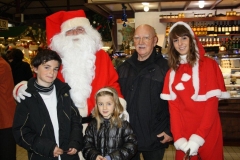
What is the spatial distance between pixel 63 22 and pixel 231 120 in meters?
3.69

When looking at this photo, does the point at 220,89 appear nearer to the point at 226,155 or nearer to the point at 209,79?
the point at 209,79

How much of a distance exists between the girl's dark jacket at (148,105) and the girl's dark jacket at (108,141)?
1.05 feet

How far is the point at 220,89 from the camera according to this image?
8.77ft

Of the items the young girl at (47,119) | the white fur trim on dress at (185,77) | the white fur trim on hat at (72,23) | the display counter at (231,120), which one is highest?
the white fur trim on hat at (72,23)

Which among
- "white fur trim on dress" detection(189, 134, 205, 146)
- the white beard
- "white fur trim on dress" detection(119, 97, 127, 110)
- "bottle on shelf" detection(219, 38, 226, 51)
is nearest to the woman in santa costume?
"white fur trim on dress" detection(189, 134, 205, 146)

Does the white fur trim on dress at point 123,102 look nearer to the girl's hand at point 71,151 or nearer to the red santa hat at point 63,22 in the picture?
the girl's hand at point 71,151

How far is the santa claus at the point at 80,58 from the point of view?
3.03 m

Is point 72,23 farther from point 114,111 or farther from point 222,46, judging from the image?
point 222,46

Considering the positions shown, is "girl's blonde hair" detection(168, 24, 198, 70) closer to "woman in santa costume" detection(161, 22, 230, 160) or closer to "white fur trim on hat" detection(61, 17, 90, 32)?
"woman in santa costume" detection(161, 22, 230, 160)

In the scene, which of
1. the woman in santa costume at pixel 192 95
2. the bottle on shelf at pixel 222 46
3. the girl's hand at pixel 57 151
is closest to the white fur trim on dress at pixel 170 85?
the woman in santa costume at pixel 192 95

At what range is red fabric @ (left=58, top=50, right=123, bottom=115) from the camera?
3.06 m

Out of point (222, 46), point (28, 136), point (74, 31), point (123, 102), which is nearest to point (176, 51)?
point (123, 102)

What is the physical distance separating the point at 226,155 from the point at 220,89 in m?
2.90

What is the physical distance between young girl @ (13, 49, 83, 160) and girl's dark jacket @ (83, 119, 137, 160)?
9 cm
